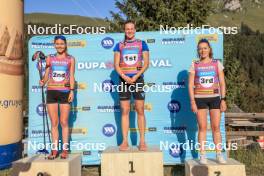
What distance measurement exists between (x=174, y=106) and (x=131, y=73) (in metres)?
1.28

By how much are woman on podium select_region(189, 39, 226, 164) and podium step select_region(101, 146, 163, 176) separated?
0.69m

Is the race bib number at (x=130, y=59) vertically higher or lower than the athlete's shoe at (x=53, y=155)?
higher

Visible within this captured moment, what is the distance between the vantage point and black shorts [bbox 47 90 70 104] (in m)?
5.89

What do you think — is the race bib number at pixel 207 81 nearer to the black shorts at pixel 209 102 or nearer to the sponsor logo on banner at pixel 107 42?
the black shorts at pixel 209 102

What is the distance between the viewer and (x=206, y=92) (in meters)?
5.70

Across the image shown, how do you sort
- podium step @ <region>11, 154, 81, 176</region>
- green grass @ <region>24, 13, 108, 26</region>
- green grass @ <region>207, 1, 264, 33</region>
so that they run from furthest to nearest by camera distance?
1. green grass @ <region>207, 1, 264, 33</region>
2. green grass @ <region>24, 13, 108, 26</region>
3. podium step @ <region>11, 154, 81, 176</region>

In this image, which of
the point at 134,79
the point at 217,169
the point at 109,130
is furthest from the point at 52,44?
the point at 217,169

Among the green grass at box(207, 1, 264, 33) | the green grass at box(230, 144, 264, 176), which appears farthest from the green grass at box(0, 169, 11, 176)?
the green grass at box(207, 1, 264, 33)

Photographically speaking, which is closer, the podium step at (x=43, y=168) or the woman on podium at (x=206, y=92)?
the podium step at (x=43, y=168)

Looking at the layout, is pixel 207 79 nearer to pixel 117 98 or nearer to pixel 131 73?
pixel 131 73

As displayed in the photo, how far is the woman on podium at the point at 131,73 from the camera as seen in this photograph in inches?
233

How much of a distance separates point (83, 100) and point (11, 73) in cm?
137

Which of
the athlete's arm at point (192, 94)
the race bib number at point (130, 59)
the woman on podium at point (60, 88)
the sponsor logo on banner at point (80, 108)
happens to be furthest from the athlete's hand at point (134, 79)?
the sponsor logo on banner at point (80, 108)

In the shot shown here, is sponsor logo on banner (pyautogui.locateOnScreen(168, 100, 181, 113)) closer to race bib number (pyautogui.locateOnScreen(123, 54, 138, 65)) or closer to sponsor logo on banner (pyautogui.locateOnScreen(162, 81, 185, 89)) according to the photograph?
sponsor logo on banner (pyautogui.locateOnScreen(162, 81, 185, 89))
